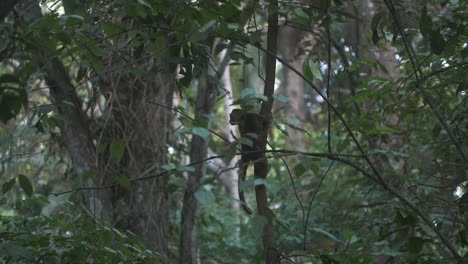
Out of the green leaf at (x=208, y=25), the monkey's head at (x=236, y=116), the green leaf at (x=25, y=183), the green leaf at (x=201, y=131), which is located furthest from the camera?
the monkey's head at (x=236, y=116)

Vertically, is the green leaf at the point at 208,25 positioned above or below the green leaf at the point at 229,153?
above

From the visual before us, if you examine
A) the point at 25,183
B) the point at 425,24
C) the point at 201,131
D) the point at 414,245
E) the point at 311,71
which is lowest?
the point at 414,245

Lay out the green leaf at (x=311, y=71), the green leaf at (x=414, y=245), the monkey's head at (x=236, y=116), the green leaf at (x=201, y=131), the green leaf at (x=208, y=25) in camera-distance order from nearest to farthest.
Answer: the green leaf at (x=201, y=131) < the green leaf at (x=208, y=25) < the monkey's head at (x=236, y=116) < the green leaf at (x=311, y=71) < the green leaf at (x=414, y=245)

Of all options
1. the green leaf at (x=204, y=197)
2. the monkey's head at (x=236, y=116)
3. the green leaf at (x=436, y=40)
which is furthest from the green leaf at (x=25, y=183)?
the green leaf at (x=436, y=40)

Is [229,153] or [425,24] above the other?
[425,24]

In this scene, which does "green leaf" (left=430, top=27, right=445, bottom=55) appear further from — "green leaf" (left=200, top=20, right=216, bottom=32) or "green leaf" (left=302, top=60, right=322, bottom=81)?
"green leaf" (left=200, top=20, right=216, bottom=32)

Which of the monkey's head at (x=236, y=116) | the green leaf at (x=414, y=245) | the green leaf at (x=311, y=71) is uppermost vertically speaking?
the green leaf at (x=311, y=71)

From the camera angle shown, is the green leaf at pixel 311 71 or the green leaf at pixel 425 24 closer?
the green leaf at pixel 425 24

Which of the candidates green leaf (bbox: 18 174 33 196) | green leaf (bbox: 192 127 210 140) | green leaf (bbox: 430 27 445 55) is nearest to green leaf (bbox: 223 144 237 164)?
green leaf (bbox: 192 127 210 140)

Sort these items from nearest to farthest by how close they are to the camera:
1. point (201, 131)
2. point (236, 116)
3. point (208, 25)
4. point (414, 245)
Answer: point (201, 131), point (208, 25), point (236, 116), point (414, 245)

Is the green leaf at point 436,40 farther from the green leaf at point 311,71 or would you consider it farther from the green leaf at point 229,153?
the green leaf at point 229,153

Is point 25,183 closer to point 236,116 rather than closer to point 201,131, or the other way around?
point 201,131

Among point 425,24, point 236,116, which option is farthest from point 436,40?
point 236,116

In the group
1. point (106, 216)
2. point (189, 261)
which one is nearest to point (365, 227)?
point (189, 261)
